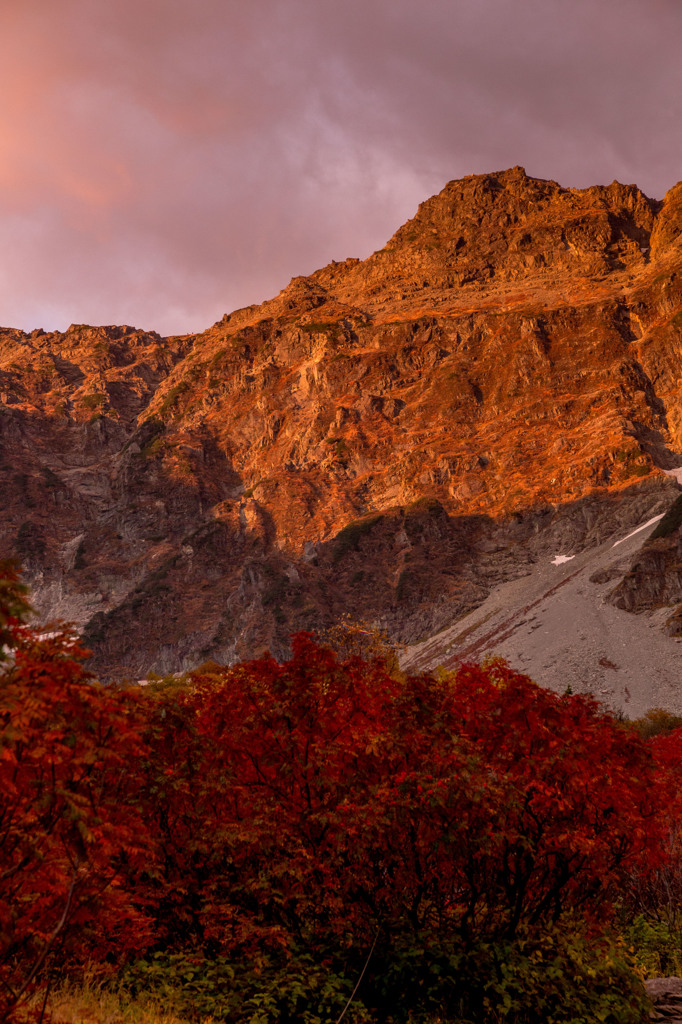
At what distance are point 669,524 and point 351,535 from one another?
91.1 metres

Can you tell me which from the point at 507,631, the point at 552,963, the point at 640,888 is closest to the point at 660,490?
the point at 507,631

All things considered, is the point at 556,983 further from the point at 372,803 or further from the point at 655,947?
the point at 655,947

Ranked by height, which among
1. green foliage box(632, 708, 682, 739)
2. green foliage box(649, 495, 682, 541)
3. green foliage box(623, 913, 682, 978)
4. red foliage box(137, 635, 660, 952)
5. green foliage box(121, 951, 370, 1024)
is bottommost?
green foliage box(632, 708, 682, 739)

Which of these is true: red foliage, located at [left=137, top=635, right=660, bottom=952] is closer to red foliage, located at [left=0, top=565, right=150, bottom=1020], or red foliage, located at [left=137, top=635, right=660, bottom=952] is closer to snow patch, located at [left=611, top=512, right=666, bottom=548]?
red foliage, located at [left=0, top=565, right=150, bottom=1020]

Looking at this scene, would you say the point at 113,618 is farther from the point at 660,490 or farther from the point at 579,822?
the point at 579,822

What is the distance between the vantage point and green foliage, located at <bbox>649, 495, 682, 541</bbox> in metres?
120

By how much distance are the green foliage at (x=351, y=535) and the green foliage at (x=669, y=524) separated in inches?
3318

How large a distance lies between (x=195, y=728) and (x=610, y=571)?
120997 millimetres

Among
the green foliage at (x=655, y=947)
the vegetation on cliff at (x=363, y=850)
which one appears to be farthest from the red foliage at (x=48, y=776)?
the green foliage at (x=655, y=947)

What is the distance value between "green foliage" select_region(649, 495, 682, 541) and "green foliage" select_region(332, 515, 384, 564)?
84.3m

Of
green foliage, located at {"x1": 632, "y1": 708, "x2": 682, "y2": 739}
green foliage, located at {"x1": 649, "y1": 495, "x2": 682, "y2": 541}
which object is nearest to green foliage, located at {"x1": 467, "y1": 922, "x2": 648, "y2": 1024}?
green foliage, located at {"x1": 632, "y1": 708, "x2": 682, "y2": 739}

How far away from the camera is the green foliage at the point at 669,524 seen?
394ft

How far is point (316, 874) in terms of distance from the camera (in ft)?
44.6

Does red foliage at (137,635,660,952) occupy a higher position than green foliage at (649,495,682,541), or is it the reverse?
green foliage at (649,495,682,541)
